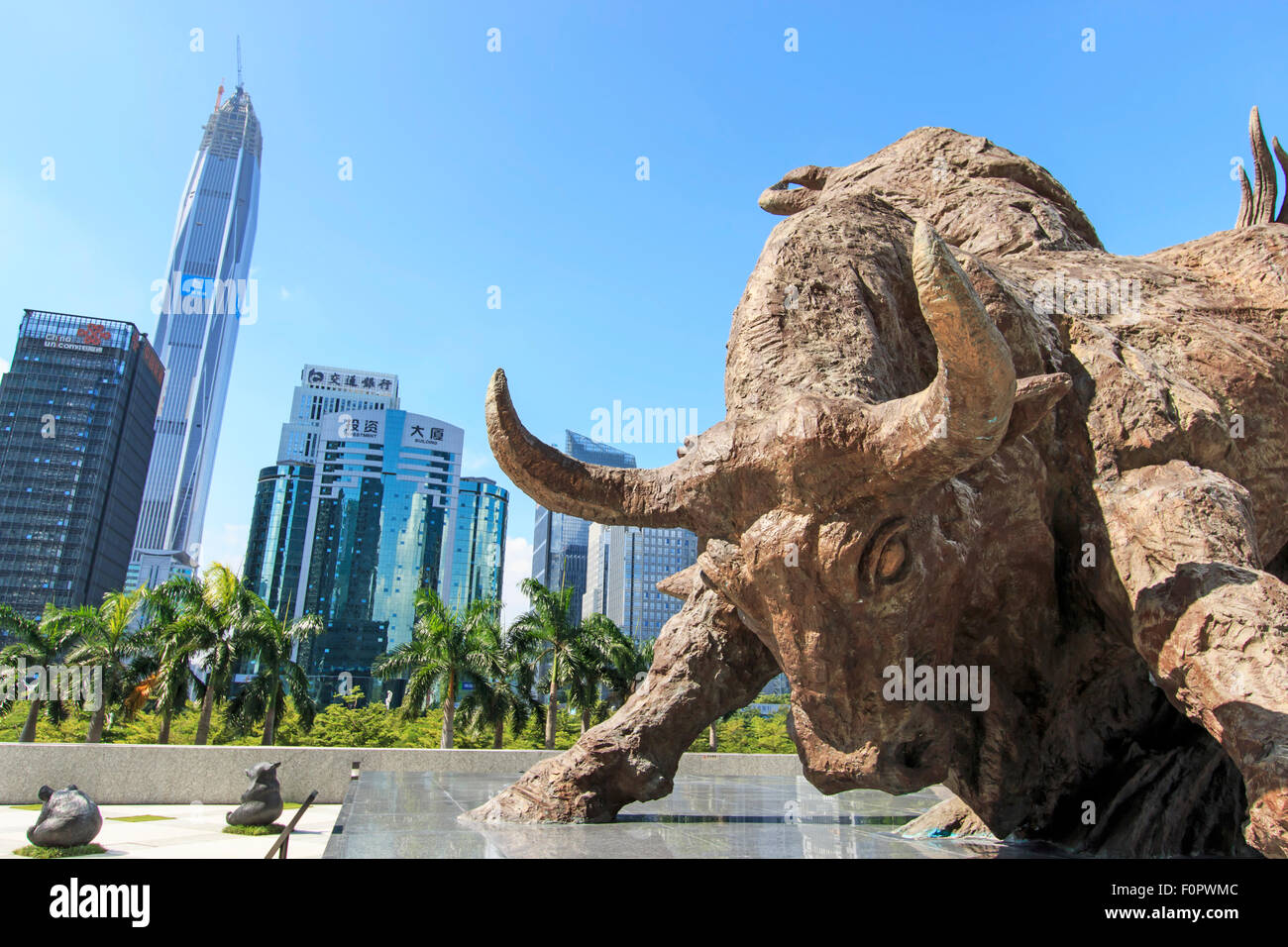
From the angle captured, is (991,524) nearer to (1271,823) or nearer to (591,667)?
(1271,823)

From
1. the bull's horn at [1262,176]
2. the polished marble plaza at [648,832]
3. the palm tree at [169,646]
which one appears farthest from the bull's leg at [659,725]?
the palm tree at [169,646]

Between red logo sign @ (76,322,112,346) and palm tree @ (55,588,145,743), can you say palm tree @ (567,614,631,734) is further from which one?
red logo sign @ (76,322,112,346)

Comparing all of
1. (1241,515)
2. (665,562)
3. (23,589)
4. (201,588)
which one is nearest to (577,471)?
(1241,515)

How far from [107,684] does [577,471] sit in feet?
88.9

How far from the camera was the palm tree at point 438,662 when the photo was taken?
27.4 meters

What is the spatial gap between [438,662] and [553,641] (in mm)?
3976

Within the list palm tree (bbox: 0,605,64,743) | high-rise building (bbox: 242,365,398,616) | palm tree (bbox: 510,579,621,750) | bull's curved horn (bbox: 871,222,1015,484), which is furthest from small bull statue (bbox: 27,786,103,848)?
high-rise building (bbox: 242,365,398,616)

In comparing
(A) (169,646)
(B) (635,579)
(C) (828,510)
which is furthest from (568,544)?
(C) (828,510)

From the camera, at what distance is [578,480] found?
388cm

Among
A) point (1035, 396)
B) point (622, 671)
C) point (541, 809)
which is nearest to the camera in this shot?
point (1035, 396)

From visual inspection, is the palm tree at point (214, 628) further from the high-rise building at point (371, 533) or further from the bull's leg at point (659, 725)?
the high-rise building at point (371, 533)

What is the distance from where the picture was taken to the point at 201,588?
25688 millimetres

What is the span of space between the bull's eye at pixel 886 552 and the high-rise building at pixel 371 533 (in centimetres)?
8706
